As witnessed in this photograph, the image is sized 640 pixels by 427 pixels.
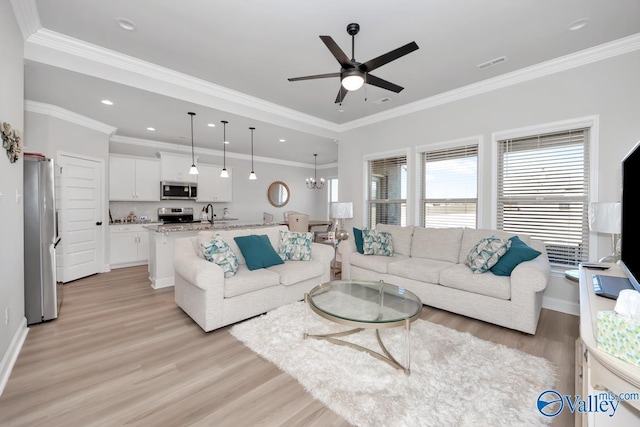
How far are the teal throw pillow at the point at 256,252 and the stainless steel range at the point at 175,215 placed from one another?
12.7 ft

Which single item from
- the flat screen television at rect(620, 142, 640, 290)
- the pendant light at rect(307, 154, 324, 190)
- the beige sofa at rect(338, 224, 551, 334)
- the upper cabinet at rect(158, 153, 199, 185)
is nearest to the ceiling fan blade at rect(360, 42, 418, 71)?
the flat screen television at rect(620, 142, 640, 290)

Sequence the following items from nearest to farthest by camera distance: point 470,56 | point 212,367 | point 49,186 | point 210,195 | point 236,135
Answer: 1. point 212,367
2. point 49,186
3. point 470,56
4. point 236,135
5. point 210,195

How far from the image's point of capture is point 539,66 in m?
3.31

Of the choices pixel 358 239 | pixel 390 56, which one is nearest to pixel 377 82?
pixel 390 56

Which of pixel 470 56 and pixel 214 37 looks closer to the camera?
pixel 214 37

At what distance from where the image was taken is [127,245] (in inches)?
216

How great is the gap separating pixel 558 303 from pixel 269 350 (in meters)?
3.41

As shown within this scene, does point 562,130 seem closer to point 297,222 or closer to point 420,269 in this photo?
point 420,269

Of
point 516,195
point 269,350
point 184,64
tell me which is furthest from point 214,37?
point 516,195

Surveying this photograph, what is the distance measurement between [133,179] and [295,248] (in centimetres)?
436

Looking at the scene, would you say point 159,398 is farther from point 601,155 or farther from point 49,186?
point 601,155

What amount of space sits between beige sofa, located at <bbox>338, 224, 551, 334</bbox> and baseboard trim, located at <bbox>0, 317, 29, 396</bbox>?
3.44 meters

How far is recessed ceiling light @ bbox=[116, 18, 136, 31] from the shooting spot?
98.0 inches

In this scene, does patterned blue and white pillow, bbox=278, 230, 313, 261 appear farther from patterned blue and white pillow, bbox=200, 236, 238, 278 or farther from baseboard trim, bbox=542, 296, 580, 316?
baseboard trim, bbox=542, 296, 580, 316
